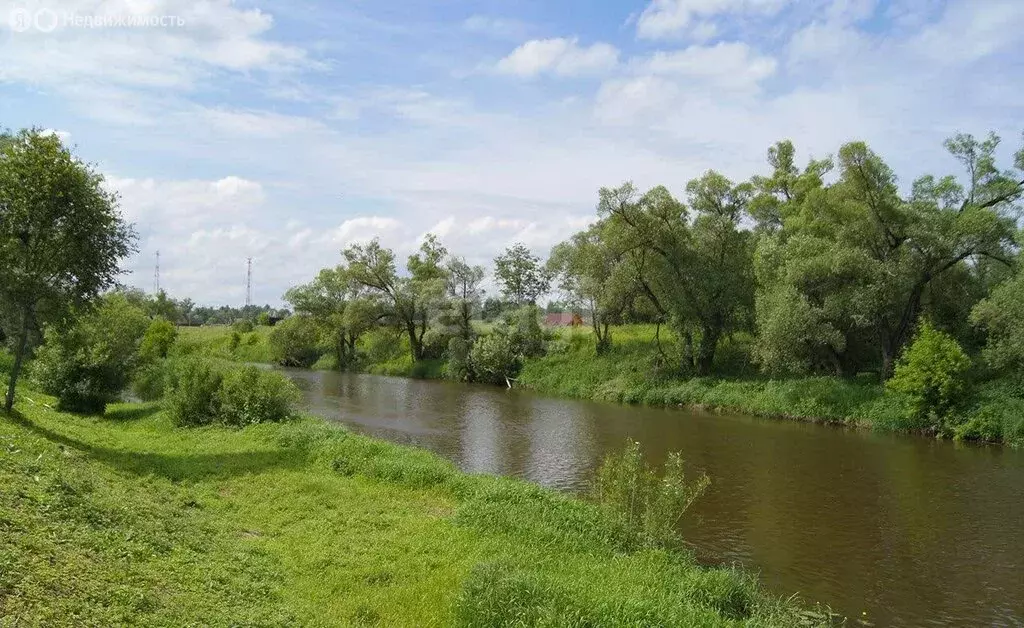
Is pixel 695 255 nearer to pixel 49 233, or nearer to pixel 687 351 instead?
pixel 687 351

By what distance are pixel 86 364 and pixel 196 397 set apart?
516 cm

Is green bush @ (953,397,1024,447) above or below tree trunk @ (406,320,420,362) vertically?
below

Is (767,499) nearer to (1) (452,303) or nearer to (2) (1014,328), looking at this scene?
(2) (1014,328)

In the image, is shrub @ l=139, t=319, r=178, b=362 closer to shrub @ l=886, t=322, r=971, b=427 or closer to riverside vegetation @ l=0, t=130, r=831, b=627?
riverside vegetation @ l=0, t=130, r=831, b=627

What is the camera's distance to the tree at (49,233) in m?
17.9

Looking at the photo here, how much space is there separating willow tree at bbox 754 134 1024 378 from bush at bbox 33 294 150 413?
29.8m

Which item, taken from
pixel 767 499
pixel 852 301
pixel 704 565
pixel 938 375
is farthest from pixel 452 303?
pixel 704 565

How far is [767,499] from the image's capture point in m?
18.7

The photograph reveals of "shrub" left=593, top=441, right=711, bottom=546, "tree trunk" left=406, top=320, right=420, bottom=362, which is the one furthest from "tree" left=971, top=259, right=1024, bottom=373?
"tree trunk" left=406, top=320, right=420, bottom=362

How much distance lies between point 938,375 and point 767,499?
15271 mm

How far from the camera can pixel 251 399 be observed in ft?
74.5

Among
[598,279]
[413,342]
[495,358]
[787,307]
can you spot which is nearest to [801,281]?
[787,307]

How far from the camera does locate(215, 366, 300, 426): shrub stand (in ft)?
73.4

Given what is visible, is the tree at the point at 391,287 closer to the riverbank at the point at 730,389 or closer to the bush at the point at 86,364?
the riverbank at the point at 730,389
